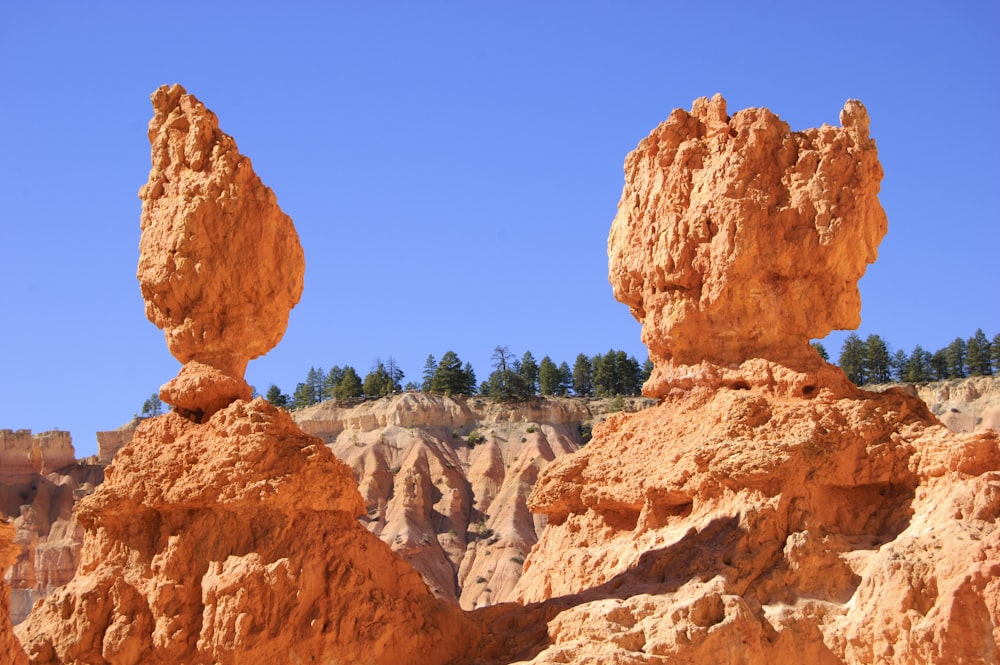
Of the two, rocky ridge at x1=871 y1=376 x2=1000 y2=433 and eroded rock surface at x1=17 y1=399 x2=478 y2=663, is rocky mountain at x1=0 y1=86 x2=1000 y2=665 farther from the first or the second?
rocky ridge at x1=871 y1=376 x2=1000 y2=433

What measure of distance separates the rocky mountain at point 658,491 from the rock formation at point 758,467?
43 mm

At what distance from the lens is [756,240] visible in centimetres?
2439

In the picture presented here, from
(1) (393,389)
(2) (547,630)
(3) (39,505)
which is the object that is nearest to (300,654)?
(2) (547,630)

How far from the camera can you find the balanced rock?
21.9m

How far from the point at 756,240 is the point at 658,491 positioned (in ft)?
15.3

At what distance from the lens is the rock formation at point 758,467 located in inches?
770

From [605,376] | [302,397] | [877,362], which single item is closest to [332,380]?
[302,397]

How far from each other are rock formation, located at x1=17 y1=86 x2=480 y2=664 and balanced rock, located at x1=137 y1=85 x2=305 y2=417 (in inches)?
1.0

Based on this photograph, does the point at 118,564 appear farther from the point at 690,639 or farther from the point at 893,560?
the point at 893,560

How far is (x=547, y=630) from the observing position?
2100cm

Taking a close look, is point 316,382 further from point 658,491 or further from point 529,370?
point 658,491

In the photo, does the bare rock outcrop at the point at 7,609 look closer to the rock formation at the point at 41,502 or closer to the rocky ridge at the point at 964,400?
the rock formation at the point at 41,502

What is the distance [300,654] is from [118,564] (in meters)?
3.08

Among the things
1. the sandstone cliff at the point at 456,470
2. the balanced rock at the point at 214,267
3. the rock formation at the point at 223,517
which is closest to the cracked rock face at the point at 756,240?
the rock formation at the point at 223,517
